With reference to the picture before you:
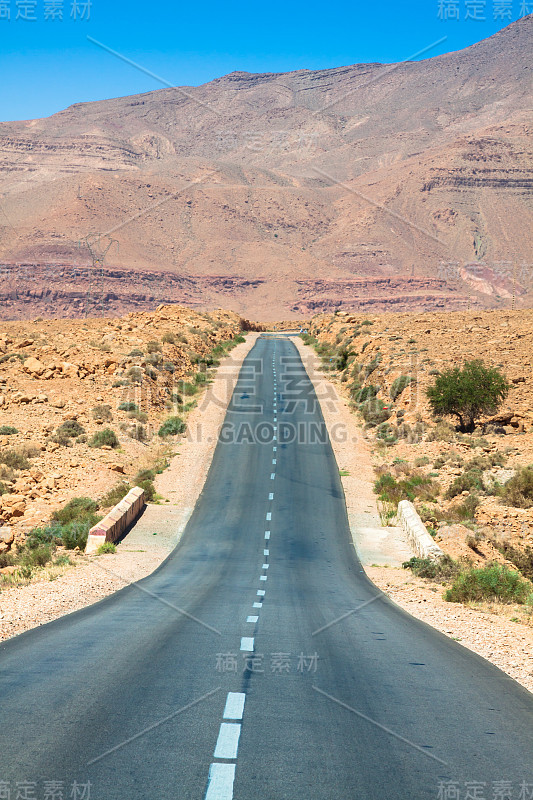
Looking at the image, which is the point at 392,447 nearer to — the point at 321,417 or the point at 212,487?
the point at 321,417

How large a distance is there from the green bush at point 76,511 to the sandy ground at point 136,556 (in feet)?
5.03

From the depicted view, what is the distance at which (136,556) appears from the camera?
66.4ft

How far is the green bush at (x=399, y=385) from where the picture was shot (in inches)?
1663

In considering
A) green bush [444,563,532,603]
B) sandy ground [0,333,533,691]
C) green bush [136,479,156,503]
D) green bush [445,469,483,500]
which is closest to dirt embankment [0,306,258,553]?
green bush [136,479,156,503]

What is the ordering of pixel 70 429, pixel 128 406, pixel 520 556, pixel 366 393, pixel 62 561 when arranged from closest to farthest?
1. pixel 62 561
2. pixel 520 556
3. pixel 70 429
4. pixel 128 406
5. pixel 366 393

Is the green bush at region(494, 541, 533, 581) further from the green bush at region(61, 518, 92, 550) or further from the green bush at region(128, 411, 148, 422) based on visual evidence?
the green bush at region(128, 411, 148, 422)

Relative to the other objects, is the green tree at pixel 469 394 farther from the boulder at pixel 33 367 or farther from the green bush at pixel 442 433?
the boulder at pixel 33 367

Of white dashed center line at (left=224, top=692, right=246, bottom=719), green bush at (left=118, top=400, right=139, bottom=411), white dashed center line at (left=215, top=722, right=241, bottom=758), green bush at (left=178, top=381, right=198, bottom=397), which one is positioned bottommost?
white dashed center line at (left=224, top=692, right=246, bottom=719)

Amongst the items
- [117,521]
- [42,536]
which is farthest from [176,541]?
[42,536]

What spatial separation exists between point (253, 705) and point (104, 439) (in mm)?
26365

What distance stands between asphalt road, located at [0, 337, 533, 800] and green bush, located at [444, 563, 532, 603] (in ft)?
5.72

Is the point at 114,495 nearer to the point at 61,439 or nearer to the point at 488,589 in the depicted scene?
the point at 61,439

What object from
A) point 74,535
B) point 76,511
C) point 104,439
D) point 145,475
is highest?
point 104,439

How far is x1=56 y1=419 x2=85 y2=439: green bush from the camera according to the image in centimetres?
3124
